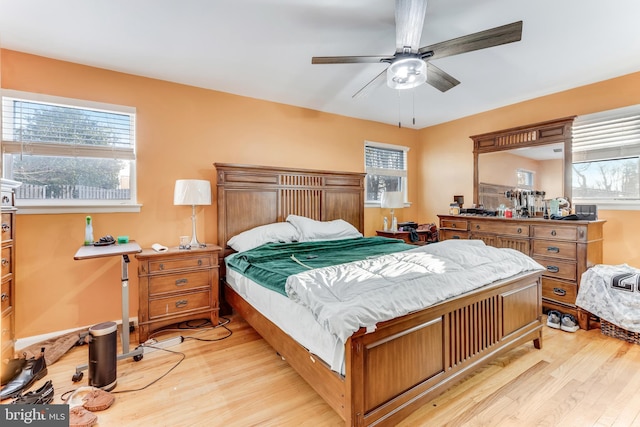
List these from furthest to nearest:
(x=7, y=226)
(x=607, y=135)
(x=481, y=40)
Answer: (x=607, y=135)
(x=7, y=226)
(x=481, y=40)

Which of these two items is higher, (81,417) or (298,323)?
(298,323)

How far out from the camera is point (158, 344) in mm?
2762

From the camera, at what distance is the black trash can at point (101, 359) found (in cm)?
215

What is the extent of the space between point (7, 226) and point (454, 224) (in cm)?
473

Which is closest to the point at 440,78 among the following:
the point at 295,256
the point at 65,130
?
the point at 295,256

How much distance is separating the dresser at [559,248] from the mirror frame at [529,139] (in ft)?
2.03

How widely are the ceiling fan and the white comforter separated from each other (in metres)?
1.41

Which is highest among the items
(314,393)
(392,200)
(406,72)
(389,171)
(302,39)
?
(302,39)

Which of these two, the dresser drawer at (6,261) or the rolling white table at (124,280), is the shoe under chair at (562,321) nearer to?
the rolling white table at (124,280)

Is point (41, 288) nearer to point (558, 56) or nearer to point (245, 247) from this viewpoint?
point (245, 247)

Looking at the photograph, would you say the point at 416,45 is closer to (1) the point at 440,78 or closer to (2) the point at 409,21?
(2) the point at 409,21

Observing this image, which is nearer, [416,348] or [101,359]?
[416,348]

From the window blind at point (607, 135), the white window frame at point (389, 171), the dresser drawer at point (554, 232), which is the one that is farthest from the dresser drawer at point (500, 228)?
the white window frame at point (389, 171)

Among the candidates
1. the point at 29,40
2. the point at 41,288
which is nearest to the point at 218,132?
the point at 29,40
